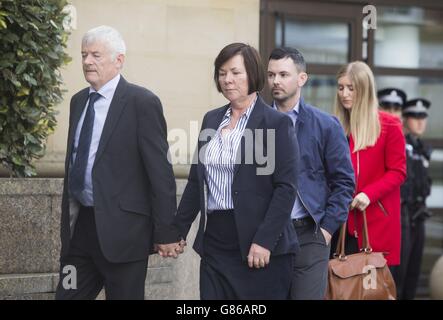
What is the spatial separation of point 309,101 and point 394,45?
4.14 ft

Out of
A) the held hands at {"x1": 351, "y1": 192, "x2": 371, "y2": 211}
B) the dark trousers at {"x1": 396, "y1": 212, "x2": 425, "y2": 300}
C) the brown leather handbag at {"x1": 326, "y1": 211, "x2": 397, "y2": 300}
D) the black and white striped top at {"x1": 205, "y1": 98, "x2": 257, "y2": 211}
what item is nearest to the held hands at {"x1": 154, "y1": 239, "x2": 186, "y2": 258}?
the black and white striped top at {"x1": 205, "y1": 98, "x2": 257, "y2": 211}

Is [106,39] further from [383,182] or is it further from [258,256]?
[383,182]

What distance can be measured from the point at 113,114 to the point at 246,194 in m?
Answer: 0.83

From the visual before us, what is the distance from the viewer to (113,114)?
5449mm

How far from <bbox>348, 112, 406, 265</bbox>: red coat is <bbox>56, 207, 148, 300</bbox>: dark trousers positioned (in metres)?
1.97

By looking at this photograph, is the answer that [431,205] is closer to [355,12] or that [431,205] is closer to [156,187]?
[355,12]

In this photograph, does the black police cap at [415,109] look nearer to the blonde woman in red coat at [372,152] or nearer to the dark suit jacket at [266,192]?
the blonde woman in red coat at [372,152]

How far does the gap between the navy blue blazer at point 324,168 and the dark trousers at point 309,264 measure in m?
0.08

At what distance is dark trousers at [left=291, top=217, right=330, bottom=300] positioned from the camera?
5.81 m

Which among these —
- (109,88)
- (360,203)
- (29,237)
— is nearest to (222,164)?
(109,88)

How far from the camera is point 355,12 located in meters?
10.7

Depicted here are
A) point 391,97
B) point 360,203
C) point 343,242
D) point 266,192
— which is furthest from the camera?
point 391,97
